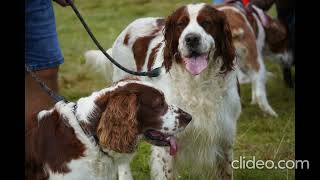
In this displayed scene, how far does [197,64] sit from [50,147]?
4.61ft

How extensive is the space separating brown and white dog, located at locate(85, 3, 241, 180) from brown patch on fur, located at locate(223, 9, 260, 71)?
108 inches

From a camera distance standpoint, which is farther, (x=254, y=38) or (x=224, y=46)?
(x=254, y=38)

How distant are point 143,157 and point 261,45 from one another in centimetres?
345

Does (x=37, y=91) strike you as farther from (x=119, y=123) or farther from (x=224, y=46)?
(x=224, y=46)

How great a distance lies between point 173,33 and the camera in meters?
5.42

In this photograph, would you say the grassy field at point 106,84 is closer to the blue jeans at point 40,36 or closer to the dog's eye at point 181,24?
the dog's eye at point 181,24

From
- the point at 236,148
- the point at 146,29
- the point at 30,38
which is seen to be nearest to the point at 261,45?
the point at 236,148

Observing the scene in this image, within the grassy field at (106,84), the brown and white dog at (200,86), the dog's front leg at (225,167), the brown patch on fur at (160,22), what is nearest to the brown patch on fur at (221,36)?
the brown and white dog at (200,86)

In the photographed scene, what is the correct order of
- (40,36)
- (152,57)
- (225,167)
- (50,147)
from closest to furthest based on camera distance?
1. (50,147)
2. (40,36)
3. (225,167)
4. (152,57)

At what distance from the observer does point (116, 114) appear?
4340mm

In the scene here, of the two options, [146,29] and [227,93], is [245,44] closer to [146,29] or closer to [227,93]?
[146,29]
